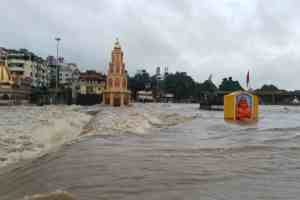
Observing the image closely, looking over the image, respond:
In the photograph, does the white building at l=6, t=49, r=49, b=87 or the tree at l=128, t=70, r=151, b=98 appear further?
the tree at l=128, t=70, r=151, b=98

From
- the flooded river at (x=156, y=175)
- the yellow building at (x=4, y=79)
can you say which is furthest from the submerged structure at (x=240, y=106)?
the yellow building at (x=4, y=79)

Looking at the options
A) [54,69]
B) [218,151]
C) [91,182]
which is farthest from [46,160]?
[54,69]

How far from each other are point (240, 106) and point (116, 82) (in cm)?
6553

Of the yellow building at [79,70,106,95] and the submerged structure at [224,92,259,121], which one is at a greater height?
the yellow building at [79,70,106,95]

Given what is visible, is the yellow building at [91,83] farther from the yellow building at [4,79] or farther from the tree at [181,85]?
the tree at [181,85]

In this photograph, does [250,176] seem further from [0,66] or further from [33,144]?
[0,66]

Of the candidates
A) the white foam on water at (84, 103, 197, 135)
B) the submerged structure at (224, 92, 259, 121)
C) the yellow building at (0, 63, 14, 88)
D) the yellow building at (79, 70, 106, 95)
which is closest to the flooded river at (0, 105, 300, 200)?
the white foam on water at (84, 103, 197, 135)

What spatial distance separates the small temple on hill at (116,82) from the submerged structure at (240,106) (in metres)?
61.4

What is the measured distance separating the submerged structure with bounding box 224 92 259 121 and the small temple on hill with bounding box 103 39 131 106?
61.4m

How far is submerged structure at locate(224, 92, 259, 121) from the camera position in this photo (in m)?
28.6

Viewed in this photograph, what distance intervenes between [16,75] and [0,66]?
1154 cm

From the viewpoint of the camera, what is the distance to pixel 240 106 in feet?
94.8

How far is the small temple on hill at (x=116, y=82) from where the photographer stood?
9131 cm

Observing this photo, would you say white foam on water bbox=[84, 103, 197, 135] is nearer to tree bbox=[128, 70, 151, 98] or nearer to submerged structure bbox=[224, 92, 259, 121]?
submerged structure bbox=[224, 92, 259, 121]
